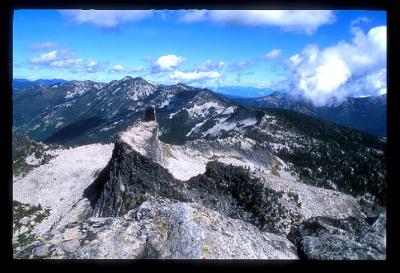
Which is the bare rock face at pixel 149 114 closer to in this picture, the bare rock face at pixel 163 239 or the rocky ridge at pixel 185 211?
the rocky ridge at pixel 185 211

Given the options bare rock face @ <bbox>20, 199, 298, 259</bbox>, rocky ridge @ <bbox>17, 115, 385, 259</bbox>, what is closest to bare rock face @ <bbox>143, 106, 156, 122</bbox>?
rocky ridge @ <bbox>17, 115, 385, 259</bbox>

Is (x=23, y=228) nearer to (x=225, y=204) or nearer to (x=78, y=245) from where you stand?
(x=225, y=204)

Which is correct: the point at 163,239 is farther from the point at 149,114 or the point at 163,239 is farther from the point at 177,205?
the point at 149,114

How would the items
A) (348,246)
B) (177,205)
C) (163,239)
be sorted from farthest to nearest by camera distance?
(177,205) → (163,239) → (348,246)

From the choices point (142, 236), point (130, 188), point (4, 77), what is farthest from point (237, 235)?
point (130, 188)

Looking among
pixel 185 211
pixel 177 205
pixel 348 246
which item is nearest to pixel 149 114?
pixel 177 205

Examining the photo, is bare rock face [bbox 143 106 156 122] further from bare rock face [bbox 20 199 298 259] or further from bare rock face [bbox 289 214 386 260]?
bare rock face [bbox 289 214 386 260]

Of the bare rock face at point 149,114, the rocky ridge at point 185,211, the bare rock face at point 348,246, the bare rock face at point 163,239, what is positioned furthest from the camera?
the bare rock face at point 149,114

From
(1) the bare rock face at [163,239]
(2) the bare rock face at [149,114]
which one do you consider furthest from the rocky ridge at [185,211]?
(2) the bare rock face at [149,114]
